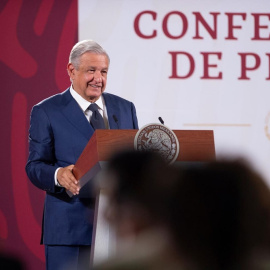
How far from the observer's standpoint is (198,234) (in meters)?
0.65

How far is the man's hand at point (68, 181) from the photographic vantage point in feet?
7.44

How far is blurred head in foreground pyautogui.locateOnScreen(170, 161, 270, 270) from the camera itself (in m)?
0.65

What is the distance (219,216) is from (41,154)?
201 centimetres

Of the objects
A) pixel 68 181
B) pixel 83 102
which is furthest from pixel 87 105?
pixel 68 181

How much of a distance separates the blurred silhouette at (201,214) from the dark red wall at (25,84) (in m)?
3.95

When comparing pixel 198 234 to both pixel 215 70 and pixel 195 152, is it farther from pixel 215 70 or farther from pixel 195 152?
pixel 215 70

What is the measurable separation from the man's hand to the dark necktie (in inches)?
12.3

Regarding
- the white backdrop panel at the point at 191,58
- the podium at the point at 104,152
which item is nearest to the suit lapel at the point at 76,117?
the podium at the point at 104,152

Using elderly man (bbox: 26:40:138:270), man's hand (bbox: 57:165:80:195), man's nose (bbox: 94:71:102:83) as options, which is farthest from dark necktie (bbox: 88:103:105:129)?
man's hand (bbox: 57:165:80:195)

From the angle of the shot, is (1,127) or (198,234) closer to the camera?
(198,234)

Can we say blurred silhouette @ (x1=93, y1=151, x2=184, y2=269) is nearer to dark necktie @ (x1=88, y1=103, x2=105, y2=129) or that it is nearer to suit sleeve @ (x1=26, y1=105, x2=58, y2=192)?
suit sleeve @ (x1=26, y1=105, x2=58, y2=192)

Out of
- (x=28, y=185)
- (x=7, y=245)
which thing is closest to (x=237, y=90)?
(x=28, y=185)

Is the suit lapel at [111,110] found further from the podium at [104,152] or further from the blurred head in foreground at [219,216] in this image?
the blurred head in foreground at [219,216]

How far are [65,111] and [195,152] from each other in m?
0.79
